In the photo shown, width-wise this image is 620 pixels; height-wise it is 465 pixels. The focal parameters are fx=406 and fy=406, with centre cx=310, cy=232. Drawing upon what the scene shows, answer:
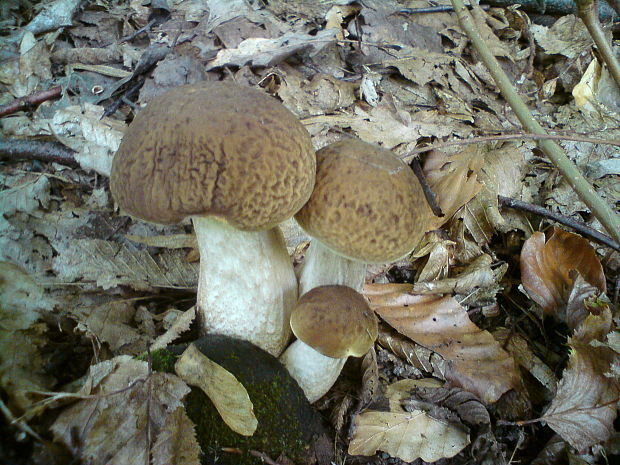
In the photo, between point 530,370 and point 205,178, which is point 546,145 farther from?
point 205,178

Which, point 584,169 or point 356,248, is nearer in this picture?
point 356,248

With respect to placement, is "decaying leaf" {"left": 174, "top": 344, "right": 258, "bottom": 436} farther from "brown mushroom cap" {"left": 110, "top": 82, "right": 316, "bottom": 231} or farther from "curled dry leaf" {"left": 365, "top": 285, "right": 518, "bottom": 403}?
"curled dry leaf" {"left": 365, "top": 285, "right": 518, "bottom": 403}

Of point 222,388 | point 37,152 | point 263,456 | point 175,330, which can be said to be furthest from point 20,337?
point 37,152

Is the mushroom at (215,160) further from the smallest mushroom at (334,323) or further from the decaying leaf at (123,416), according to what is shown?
the decaying leaf at (123,416)

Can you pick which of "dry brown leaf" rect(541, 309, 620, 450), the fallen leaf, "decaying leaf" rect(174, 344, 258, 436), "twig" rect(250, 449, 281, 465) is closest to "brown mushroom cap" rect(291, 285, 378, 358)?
"decaying leaf" rect(174, 344, 258, 436)

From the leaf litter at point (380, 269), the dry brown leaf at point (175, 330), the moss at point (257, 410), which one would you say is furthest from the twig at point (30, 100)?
the moss at point (257, 410)

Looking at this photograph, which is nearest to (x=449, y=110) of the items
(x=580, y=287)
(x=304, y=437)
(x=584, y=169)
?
(x=584, y=169)
